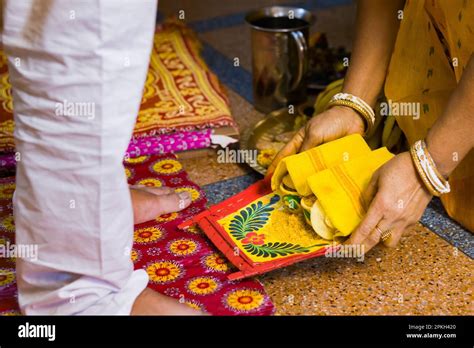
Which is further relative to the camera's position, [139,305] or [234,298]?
[234,298]

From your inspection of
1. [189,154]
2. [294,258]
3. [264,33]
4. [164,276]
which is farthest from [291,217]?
[264,33]

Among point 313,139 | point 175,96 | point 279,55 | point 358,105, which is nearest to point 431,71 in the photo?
point 358,105

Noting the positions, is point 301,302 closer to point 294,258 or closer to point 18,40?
point 294,258

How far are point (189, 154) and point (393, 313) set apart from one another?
0.69 m

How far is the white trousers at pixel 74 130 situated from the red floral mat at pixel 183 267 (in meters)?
0.19

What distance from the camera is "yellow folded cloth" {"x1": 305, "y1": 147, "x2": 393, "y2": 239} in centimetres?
110

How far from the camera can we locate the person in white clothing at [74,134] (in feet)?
2.80

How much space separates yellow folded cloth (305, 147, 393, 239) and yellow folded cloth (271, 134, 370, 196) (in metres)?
0.04

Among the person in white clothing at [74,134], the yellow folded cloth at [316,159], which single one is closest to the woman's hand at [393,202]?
the yellow folded cloth at [316,159]

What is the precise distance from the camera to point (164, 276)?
3.78 feet

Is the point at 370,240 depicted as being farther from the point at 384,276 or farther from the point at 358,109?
the point at 358,109

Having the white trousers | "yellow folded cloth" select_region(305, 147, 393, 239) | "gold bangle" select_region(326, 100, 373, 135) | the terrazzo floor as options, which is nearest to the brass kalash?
the terrazzo floor

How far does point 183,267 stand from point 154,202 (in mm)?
196

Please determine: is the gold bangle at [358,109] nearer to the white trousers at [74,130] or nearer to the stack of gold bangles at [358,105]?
the stack of gold bangles at [358,105]
